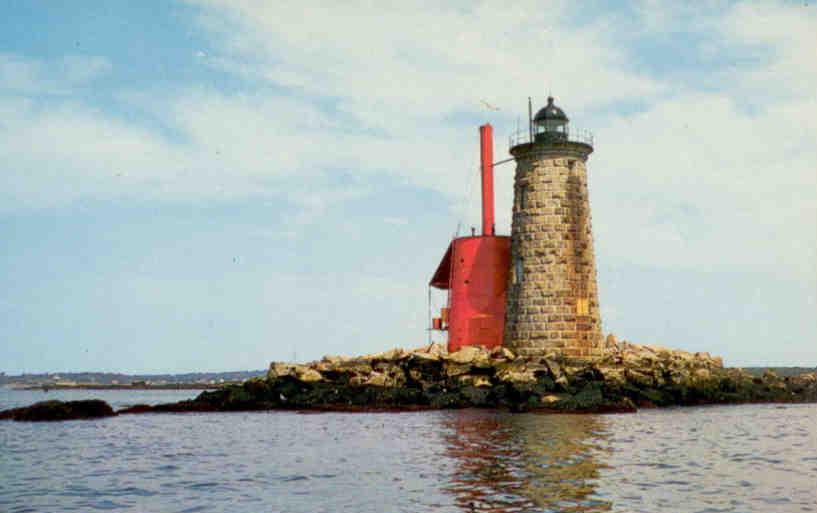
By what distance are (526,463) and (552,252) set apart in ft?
61.5

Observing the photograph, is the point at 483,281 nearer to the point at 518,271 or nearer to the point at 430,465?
the point at 518,271

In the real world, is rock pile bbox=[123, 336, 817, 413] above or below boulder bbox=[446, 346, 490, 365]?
below

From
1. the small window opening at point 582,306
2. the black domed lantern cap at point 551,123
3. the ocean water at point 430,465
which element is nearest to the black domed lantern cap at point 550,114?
the black domed lantern cap at point 551,123

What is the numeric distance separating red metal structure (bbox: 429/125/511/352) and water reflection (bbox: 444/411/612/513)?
10.4 meters

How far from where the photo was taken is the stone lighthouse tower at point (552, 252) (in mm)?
36031

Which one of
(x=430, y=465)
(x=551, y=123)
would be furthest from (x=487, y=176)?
(x=430, y=465)

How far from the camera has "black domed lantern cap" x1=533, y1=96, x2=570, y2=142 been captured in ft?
121

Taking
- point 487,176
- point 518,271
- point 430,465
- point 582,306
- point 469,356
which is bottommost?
point 430,465

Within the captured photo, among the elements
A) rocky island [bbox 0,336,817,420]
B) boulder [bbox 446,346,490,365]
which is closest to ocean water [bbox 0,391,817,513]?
rocky island [bbox 0,336,817,420]

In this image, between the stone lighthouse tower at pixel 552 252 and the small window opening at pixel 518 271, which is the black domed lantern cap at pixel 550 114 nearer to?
the stone lighthouse tower at pixel 552 252

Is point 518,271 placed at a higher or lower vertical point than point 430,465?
higher

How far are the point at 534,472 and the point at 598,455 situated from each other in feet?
9.19

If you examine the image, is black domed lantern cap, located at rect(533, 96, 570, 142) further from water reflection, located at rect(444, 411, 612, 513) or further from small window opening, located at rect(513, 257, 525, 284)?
water reflection, located at rect(444, 411, 612, 513)

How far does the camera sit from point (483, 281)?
38.9 meters
